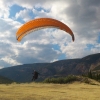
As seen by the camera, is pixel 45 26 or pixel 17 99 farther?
pixel 45 26

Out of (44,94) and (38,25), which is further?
(38,25)

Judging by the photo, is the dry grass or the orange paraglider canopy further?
the orange paraglider canopy

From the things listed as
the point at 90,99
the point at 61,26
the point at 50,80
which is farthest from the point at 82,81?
the point at 90,99

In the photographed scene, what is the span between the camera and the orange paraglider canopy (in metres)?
24.5

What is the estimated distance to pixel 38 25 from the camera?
978 inches

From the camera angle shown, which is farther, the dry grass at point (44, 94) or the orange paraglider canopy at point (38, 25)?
the orange paraglider canopy at point (38, 25)

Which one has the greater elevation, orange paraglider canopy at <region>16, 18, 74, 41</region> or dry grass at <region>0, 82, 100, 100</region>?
orange paraglider canopy at <region>16, 18, 74, 41</region>

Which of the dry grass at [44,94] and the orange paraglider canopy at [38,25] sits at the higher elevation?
the orange paraglider canopy at [38,25]

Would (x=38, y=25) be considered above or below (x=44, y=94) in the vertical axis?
above

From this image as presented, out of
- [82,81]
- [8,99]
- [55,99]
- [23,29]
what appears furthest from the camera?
[82,81]

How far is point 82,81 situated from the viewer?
139 ft

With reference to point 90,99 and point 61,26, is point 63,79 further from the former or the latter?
point 90,99

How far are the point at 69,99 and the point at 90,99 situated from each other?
1.95 m

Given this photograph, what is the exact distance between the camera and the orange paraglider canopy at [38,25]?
2448 cm
